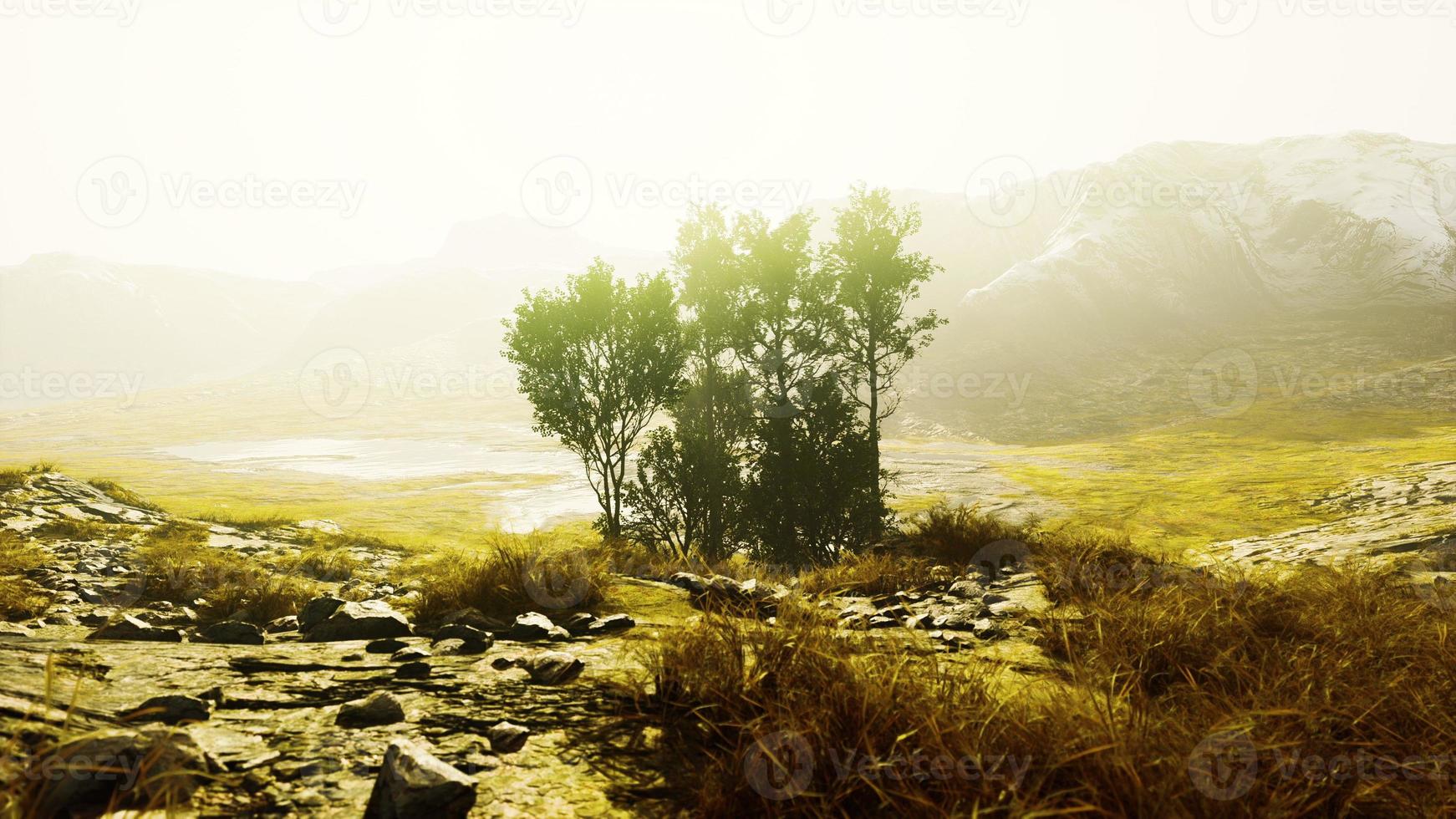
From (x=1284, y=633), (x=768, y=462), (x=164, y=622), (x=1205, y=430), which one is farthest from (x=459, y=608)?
(x=1205, y=430)

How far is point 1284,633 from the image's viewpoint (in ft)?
16.6

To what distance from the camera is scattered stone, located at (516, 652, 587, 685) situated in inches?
160

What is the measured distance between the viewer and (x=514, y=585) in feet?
21.7

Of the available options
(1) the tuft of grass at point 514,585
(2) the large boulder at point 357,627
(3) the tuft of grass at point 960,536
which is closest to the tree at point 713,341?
(3) the tuft of grass at point 960,536

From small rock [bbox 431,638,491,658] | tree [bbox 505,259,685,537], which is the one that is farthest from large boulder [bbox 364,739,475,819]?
tree [bbox 505,259,685,537]

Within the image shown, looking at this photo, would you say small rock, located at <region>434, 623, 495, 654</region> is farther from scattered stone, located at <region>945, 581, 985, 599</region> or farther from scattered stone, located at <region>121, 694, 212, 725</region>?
scattered stone, located at <region>945, 581, 985, 599</region>

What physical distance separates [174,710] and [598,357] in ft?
58.0

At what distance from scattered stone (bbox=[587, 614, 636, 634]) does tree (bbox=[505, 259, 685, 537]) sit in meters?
14.0

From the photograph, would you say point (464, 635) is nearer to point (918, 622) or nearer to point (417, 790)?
point (417, 790)

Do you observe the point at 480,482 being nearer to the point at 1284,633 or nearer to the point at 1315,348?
the point at 1284,633

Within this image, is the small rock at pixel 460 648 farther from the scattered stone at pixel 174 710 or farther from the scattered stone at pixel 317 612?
the scattered stone at pixel 317 612

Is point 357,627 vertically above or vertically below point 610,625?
above

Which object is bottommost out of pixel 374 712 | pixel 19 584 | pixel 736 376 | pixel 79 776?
→ pixel 19 584

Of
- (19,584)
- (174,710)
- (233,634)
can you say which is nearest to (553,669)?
(174,710)
